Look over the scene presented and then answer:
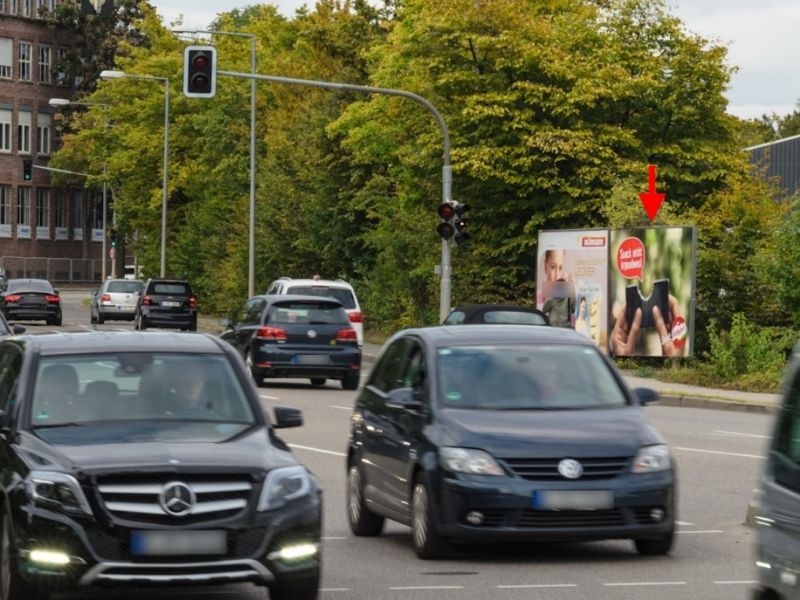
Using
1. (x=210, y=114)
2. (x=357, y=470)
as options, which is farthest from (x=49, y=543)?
(x=210, y=114)

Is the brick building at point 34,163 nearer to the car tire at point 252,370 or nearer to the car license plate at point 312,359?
the car tire at point 252,370

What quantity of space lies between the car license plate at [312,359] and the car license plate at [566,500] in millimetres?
20470

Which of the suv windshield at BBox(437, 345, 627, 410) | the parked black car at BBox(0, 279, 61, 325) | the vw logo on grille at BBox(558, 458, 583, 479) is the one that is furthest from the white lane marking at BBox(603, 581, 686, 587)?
the parked black car at BBox(0, 279, 61, 325)

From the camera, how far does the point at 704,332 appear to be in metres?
38.9

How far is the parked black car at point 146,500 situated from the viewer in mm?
9125

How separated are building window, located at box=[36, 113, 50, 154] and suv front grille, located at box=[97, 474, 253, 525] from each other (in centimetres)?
12027

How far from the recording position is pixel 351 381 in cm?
3275

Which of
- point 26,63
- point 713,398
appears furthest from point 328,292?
point 26,63

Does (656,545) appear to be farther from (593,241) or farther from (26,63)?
(26,63)

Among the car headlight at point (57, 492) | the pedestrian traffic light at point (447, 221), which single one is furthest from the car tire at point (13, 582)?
the pedestrian traffic light at point (447, 221)

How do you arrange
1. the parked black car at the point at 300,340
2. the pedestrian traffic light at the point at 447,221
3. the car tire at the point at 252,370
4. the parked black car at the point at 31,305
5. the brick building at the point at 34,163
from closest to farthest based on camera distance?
the parked black car at the point at 300,340 → the car tire at the point at 252,370 → the pedestrian traffic light at the point at 447,221 → the parked black car at the point at 31,305 → the brick building at the point at 34,163

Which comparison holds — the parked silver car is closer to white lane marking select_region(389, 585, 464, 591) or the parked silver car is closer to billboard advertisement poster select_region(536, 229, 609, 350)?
billboard advertisement poster select_region(536, 229, 609, 350)

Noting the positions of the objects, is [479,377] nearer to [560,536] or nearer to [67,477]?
[560,536]

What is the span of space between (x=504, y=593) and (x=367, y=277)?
158 feet
